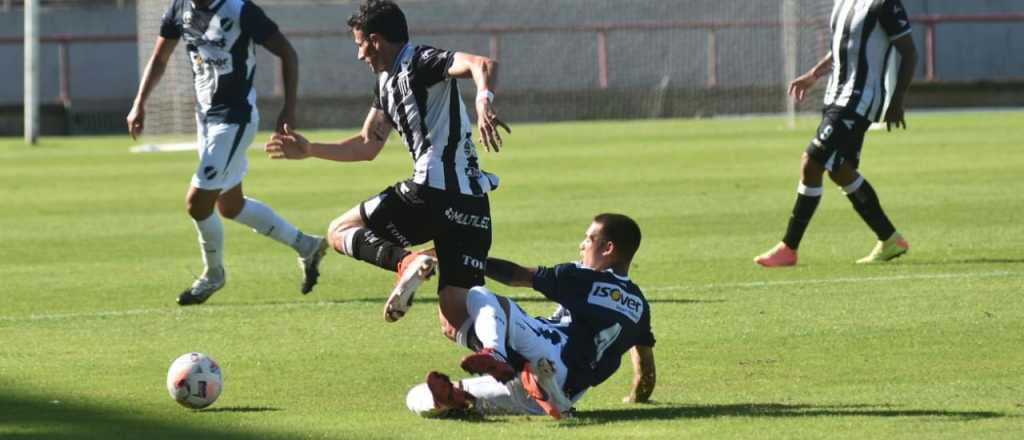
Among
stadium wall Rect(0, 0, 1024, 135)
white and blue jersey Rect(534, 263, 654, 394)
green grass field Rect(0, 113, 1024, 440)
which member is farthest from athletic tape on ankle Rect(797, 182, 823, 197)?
stadium wall Rect(0, 0, 1024, 135)

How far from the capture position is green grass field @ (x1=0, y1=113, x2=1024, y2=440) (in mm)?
6602

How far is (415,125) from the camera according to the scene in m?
7.57

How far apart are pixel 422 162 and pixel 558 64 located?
29782 millimetres

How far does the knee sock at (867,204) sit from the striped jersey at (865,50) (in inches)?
19.5

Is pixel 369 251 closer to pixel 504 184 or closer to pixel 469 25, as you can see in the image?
pixel 504 184

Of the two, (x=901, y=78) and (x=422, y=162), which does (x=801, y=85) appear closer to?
(x=901, y=78)

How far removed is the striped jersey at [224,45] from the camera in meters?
10.5

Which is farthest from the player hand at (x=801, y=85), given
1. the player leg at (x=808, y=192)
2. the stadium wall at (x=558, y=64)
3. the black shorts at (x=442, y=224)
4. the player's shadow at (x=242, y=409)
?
the stadium wall at (x=558, y=64)

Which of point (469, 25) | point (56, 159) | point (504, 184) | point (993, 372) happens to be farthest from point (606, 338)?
point (469, 25)

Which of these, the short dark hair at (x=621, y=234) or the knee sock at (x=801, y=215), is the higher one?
the short dark hair at (x=621, y=234)

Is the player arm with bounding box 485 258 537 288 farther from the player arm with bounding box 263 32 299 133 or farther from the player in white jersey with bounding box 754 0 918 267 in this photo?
the player in white jersey with bounding box 754 0 918 267

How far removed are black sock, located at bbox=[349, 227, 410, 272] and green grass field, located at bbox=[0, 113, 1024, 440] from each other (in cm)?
54

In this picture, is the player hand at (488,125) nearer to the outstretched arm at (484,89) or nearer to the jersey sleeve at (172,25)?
the outstretched arm at (484,89)

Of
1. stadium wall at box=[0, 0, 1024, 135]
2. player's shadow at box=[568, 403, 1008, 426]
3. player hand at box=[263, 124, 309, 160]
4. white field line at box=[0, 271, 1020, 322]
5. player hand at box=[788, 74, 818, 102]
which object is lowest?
stadium wall at box=[0, 0, 1024, 135]
